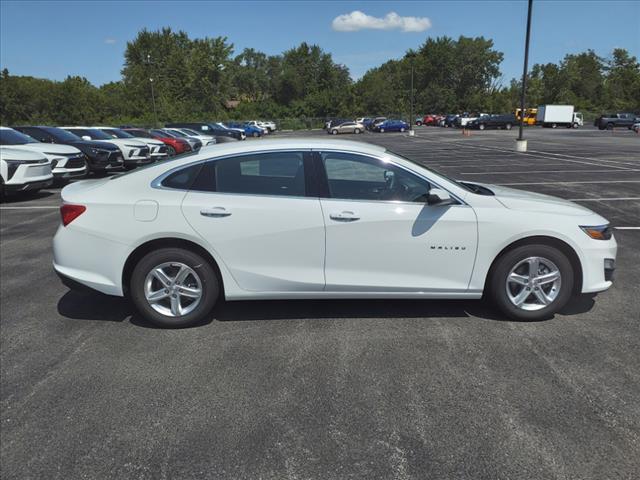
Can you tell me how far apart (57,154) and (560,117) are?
62.2 meters

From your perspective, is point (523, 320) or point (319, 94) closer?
point (523, 320)

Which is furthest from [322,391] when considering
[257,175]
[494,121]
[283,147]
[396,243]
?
[494,121]

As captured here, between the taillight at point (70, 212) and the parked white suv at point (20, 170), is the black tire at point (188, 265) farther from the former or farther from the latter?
the parked white suv at point (20, 170)

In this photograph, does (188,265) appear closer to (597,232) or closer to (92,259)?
(92,259)

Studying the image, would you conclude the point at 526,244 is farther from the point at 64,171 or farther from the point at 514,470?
the point at 64,171

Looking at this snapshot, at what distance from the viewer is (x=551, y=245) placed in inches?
162

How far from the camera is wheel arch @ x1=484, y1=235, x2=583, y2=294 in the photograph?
4.09 m

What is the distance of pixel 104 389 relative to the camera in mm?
3297

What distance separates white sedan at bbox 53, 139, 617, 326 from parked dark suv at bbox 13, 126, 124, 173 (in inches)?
456

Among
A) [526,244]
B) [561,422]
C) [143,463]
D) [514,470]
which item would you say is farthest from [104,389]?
[526,244]

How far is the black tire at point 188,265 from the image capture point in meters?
4.08

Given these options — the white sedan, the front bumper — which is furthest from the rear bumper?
the front bumper

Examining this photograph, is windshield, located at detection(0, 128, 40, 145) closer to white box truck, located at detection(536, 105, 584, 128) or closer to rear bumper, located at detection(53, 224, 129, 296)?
rear bumper, located at detection(53, 224, 129, 296)

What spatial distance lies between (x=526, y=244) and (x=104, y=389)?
11.0ft
